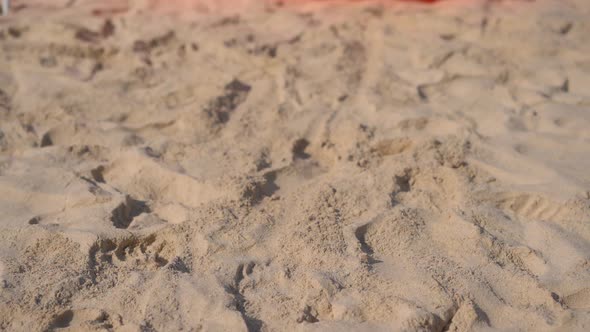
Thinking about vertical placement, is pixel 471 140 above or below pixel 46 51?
below

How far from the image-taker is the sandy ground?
171cm

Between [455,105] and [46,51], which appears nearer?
[455,105]

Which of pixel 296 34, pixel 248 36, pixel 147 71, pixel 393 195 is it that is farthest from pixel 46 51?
pixel 393 195

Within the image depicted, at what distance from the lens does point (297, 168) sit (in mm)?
2326

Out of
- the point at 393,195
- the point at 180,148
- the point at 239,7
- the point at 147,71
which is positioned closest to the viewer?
the point at 393,195

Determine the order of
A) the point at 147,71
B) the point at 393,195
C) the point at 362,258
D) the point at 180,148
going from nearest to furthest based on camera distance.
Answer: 1. the point at 362,258
2. the point at 393,195
3. the point at 180,148
4. the point at 147,71

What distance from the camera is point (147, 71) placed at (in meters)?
3.03

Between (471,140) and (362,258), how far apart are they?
33.4 inches

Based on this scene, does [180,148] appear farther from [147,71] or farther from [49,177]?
[147,71]

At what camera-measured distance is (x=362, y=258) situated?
1.85 metres

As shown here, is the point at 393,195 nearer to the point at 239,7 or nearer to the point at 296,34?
the point at 296,34

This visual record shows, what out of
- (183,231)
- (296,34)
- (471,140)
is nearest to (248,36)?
(296,34)

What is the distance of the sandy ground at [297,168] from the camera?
1.71 metres

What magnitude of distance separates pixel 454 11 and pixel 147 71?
1.65m
